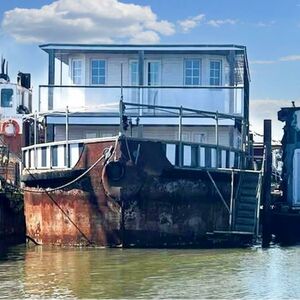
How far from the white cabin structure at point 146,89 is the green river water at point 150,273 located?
4.74m

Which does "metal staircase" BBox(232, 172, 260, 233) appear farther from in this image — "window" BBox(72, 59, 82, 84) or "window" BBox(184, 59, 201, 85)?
"window" BBox(72, 59, 82, 84)

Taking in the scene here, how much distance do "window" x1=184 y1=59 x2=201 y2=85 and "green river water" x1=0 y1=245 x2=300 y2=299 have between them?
25.6 feet

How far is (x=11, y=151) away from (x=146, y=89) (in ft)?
25.8

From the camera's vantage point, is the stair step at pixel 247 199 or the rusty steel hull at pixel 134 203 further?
the stair step at pixel 247 199

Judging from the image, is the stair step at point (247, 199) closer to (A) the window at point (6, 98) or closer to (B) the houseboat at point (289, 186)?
(B) the houseboat at point (289, 186)

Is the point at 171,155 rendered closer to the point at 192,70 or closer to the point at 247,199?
the point at 247,199

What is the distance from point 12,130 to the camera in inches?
1330

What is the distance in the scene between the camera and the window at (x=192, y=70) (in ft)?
95.5

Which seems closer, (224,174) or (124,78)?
(224,174)

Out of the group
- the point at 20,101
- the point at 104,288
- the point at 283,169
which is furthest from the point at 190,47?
the point at 104,288

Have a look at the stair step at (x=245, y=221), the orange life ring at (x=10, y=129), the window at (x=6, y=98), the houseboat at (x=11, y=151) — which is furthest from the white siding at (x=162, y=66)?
the window at (x=6, y=98)

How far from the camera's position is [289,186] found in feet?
94.7

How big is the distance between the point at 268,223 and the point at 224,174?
3517 mm

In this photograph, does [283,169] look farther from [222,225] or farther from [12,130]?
[12,130]
